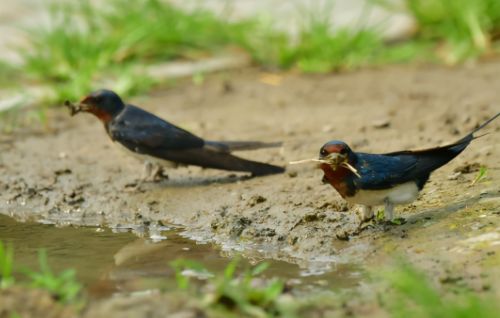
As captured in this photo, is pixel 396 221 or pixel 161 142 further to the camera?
pixel 161 142

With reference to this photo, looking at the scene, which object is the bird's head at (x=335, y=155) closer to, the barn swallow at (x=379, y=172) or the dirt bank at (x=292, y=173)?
the barn swallow at (x=379, y=172)

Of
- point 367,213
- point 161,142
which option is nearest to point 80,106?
point 161,142

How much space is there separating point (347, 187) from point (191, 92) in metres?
Answer: 4.43

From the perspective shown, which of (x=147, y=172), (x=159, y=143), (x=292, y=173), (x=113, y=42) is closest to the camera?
(x=292, y=173)

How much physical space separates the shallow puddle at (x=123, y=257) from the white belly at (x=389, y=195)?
1.41 feet

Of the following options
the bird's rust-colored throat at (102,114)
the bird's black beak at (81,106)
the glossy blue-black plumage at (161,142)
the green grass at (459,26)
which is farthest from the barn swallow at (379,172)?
the green grass at (459,26)

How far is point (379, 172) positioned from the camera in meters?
5.27

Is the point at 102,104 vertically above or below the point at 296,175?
above

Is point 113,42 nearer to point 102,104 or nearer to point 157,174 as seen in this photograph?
point 102,104

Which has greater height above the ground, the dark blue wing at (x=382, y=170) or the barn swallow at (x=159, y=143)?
the barn swallow at (x=159, y=143)

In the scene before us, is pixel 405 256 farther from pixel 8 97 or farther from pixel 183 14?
pixel 183 14

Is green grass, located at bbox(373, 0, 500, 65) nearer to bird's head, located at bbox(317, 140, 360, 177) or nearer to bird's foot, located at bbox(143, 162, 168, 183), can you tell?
bird's foot, located at bbox(143, 162, 168, 183)

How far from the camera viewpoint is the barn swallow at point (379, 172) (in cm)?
518

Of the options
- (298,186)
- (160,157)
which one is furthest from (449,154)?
(160,157)
